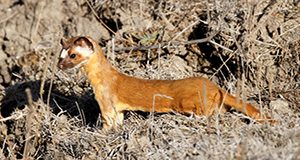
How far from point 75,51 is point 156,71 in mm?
940

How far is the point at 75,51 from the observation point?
396 cm

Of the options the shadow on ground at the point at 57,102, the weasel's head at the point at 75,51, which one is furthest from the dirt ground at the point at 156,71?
the weasel's head at the point at 75,51

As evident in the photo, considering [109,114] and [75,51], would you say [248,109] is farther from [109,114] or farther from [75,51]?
[75,51]

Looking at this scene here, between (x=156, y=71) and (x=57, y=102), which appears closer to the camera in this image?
(x=156, y=71)

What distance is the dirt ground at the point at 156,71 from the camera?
3.68m

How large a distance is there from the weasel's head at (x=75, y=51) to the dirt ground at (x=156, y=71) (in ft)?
0.85

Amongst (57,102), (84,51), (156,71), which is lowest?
(57,102)

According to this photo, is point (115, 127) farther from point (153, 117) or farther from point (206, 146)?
point (206, 146)

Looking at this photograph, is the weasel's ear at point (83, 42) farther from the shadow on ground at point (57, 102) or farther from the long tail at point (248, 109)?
the long tail at point (248, 109)

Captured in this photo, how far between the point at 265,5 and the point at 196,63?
64cm

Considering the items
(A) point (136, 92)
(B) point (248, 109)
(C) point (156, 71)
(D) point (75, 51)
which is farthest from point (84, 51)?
(B) point (248, 109)

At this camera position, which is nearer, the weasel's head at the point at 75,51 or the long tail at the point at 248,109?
the long tail at the point at 248,109

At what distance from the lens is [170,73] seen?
4.72m

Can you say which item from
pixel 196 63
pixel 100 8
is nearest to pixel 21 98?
pixel 100 8
